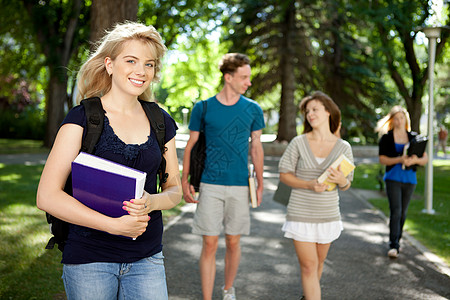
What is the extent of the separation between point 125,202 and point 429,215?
9378 mm

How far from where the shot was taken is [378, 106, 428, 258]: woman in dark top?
271 inches

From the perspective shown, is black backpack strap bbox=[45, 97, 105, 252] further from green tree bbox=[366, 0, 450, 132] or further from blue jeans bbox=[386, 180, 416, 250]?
green tree bbox=[366, 0, 450, 132]

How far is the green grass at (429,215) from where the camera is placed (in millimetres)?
7757

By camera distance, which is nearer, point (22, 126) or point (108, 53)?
point (108, 53)

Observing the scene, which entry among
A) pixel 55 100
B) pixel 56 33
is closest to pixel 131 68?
pixel 56 33

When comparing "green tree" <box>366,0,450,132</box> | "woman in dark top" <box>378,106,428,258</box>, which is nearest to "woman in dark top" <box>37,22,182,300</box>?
"woman in dark top" <box>378,106,428,258</box>

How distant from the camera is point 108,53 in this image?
259 cm

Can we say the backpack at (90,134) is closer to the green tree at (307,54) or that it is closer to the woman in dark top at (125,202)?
the woman in dark top at (125,202)

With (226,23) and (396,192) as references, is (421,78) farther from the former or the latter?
(396,192)

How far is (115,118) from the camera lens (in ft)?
8.29

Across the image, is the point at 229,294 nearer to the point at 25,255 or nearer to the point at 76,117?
the point at 25,255

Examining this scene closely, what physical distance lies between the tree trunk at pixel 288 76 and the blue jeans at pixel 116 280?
22.4m

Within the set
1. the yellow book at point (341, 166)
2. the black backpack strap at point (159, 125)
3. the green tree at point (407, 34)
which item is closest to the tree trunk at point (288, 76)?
the green tree at point (407, 34)

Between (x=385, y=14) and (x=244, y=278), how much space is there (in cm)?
1351
